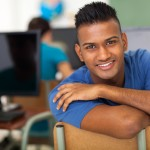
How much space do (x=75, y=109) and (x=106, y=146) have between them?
0.24 m

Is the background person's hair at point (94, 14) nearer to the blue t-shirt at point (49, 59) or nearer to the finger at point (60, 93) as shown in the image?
the finger at point (60, 93)

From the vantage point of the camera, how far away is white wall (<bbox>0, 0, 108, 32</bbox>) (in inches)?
190

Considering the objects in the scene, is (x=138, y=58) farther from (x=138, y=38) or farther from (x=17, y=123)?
(x=17, y=123)

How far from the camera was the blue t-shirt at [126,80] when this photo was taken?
1243mm

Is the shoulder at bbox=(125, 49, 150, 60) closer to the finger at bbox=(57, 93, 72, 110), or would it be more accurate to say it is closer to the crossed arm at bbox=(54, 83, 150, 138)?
the crossed arm at bbox=(54, 83, 150, 138)

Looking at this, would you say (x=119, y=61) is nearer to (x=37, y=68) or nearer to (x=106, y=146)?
(x=106, y=146)

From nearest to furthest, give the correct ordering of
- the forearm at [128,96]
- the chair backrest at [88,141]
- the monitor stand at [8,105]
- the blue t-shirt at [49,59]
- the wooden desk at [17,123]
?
the chair backrest at [88,141]
the forearm at [128,96]
the wooden desk at [17,123]
the monitor stand at [8,105]
the blue t-shirt at [49,59]

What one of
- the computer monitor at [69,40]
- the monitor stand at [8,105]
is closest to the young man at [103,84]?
the monitor stand at [8,105]

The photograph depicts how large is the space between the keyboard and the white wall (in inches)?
113

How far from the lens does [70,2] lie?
476cm

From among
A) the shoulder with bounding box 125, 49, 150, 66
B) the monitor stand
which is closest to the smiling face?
the shoulder with bounding box 125, 49, 150, 66

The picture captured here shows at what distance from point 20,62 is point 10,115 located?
1.16ft

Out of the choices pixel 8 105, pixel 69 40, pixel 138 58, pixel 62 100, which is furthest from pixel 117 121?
pixel 69 40

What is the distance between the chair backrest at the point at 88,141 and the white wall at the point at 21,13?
3.79 meters
